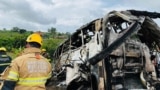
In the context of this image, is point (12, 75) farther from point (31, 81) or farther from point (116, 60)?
point (116, 60)

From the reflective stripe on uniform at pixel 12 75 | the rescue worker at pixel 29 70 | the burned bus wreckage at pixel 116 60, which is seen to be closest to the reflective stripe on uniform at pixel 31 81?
the rescue worker at pixel 29 70

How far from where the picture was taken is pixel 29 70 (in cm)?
534

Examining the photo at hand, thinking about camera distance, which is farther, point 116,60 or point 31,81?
point 116,60

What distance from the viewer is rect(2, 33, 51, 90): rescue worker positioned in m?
5.20

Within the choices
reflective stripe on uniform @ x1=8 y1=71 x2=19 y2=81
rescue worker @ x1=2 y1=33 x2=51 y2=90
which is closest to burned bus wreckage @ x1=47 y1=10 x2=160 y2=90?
rescue worker @ x1=2 y1=33 x2=51 y2=90

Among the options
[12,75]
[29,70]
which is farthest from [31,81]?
[12,75]

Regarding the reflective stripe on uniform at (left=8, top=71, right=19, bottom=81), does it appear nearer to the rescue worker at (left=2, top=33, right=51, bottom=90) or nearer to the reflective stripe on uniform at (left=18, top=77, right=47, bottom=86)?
the rescue worker at (left=2, top=33, right=51, bottom=90)

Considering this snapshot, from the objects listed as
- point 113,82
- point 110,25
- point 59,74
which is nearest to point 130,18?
point 110,25

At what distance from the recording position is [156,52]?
33.0ft

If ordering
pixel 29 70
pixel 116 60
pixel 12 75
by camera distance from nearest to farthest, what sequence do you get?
pixel 12 75
pixel 29 70
pixel 116 60

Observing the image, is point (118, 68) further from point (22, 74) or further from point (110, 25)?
point (22, 74)

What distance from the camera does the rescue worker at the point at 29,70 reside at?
5199mm

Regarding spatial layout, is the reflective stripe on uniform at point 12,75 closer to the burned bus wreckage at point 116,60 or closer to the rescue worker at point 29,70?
the rescue worker at point 29,70

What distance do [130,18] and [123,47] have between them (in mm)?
993
